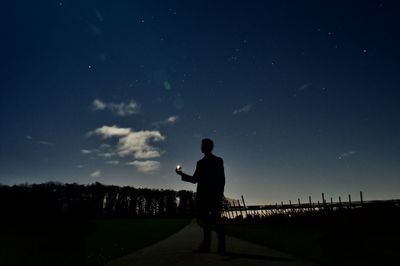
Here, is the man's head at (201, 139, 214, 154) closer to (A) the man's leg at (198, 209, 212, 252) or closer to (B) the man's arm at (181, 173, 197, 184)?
(B) the man's arm at (181, 173, 197, 184)

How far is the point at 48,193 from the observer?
1677 cm

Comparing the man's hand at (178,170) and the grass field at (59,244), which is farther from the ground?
the man's hand at (178,170)

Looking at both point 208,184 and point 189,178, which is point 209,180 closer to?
point 208,184

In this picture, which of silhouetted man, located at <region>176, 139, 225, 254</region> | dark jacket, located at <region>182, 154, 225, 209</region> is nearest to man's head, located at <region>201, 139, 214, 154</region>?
silhouetted man, located at <region>176, 139, 225, 254</region>

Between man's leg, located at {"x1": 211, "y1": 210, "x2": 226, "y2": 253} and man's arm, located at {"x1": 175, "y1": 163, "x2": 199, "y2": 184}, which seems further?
man's arm, located at {"x1": 175, "y1": 163, "x2": 199, "y2": 184}

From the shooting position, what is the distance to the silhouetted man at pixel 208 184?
252 inches

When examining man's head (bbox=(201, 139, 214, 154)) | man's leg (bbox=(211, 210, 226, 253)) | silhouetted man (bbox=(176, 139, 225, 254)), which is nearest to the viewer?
man's leg (bbox=(211, 210, 226, 253))

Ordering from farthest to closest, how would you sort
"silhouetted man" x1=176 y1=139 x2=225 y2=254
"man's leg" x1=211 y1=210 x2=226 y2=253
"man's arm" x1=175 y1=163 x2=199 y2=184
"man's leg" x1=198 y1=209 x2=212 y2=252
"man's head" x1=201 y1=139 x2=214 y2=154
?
"man's head" x1=201 y1=139 x2=214 y2=154
"man's arm" x1=175 y1=163 x2=199 y2=184
"silhouetted man" x1=176 y1=139 x2=225 y2=254
"man's leg" x1=198 y1=209 x2=212 y2=252
"man's leg" x1=211 y1=210 x2=226 y2=253

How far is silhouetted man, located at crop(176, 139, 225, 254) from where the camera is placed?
6.41 metres

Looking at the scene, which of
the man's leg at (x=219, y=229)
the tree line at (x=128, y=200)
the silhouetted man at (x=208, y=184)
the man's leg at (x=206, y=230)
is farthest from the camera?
the tree line at (x=128, y=200)

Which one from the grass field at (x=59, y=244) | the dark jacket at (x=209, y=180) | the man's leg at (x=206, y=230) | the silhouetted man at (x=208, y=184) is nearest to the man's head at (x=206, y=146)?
the silhouetted man at (x=208, y=184)

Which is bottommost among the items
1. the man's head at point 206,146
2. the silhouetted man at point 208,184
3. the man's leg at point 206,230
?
the man's leg at point 206,230

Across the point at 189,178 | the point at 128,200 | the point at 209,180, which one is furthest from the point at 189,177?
the point at 128,200

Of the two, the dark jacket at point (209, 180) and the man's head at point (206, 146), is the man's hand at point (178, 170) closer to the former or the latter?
the dark jacket at point (209, 180)
